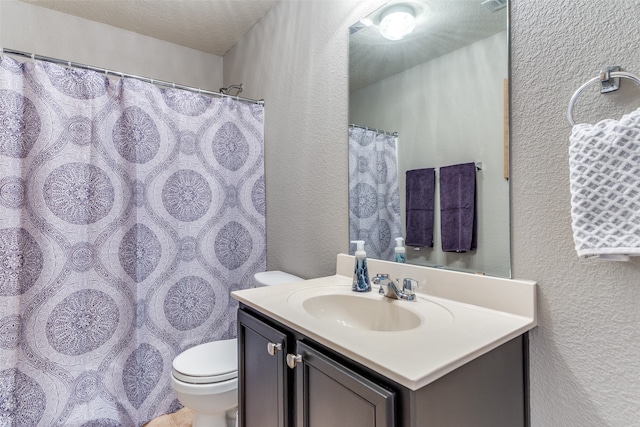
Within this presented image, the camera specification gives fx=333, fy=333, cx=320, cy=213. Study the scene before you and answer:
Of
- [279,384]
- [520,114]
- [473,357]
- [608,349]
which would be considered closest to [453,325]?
[473,357]

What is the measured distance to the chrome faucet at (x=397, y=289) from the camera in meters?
1.16

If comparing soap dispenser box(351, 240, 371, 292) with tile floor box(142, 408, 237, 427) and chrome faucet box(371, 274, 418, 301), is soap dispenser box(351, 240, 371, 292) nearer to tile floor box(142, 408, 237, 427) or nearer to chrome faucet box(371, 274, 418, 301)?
chrome faucet box(371, 274, 418, 301)

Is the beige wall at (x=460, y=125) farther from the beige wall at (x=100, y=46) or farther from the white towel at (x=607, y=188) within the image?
the beige wall at (x=100, y=46)

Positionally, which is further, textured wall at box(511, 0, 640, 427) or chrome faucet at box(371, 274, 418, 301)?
chrome faucet at box(371, 274, 418, 301)

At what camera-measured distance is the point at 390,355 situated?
0.72m

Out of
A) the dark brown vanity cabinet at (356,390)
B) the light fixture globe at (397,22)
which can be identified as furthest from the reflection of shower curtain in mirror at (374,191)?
the dark brown vanity cabinet at (356,390)

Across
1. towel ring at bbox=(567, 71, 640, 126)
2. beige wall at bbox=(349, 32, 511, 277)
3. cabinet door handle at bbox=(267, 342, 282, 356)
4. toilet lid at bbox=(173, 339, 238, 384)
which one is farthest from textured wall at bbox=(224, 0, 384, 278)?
towel ring at bbox=(567, 71, 640, 126)

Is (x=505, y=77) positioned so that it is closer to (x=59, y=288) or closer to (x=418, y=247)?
(x=418, y=247)

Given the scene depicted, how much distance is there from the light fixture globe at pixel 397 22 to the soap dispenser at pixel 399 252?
0.83 metres

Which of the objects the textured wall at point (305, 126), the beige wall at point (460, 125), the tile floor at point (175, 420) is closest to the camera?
the beige wall at point (460, 125)

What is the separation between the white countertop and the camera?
0.70 meters

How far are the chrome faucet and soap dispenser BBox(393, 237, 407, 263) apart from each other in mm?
128

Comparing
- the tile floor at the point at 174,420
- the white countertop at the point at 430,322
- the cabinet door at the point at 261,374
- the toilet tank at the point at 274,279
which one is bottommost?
the tile floor at the point at 174,420

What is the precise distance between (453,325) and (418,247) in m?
0.41
